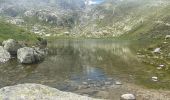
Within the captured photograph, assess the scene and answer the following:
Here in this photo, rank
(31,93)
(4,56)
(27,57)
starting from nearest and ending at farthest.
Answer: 1. (31,93)
2. (27,57)
3. (4,56)

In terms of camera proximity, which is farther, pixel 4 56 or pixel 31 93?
pixel 4 56

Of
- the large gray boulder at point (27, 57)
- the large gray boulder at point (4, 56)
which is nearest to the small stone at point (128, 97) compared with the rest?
the large gray boulder at point (27, 57)

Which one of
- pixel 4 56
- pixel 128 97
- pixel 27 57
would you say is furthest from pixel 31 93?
pixel 4 56

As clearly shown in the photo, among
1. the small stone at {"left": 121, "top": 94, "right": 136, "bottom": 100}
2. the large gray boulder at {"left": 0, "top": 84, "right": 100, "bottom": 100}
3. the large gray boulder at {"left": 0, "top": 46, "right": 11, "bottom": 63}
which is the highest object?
the large gray boulder at {"left": 0, "top": 84, "right": 100, "bottom": 100}

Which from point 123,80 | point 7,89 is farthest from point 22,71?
point 7,89

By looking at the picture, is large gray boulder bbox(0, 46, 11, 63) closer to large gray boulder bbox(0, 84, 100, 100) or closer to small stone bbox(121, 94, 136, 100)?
small stone bbox(121, 94, 136, 100)

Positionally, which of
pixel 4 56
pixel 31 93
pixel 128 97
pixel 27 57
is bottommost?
pixel 4 56

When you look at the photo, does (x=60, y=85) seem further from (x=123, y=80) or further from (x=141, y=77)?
(x=141, y=77)

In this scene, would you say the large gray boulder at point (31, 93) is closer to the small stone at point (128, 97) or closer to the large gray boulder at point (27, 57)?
the small stone at point (128, 97)

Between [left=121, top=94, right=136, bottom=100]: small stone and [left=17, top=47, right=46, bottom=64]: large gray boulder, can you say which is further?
[left=17, top=47, right=46, bottom=64]: large gray boulder

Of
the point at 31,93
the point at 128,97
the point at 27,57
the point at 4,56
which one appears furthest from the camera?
the point at 4,56

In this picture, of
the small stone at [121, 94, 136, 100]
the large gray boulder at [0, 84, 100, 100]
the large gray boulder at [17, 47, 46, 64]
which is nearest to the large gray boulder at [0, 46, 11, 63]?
the large gray boulder at [17, 47, 46, 64]

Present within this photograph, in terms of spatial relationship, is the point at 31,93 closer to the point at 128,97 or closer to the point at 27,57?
the point at 128,97

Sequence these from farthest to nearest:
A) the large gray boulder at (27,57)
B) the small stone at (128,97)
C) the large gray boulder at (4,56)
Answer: the large gray boulder at (4,56), the large gray boulder at (27,57), the small stone at (128,97)
